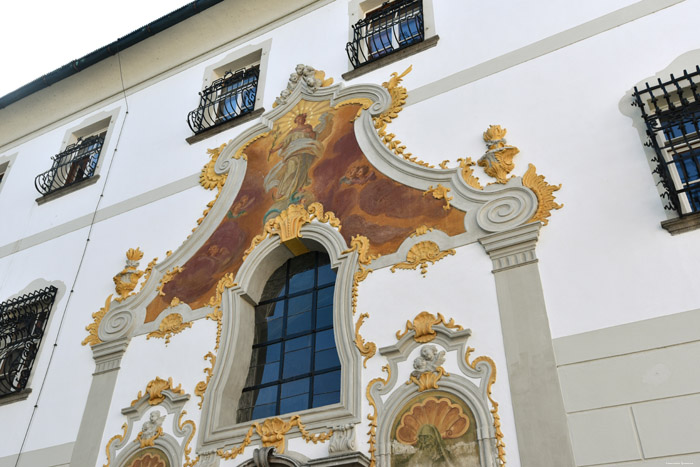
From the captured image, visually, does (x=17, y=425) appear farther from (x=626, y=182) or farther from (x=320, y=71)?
(x=626, y=182)

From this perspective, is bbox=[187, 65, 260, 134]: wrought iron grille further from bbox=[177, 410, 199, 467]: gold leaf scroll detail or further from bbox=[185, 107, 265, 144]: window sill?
bbox=[177, 410, 199, 467]: gold leaf scroll detail

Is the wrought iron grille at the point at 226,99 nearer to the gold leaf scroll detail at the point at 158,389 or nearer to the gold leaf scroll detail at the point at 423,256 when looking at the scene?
the gold leaf scroll detail at the point at 158,389

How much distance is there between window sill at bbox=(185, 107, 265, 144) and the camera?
10.1m

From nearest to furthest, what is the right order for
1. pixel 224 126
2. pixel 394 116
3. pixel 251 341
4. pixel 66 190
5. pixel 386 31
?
pixel 251 341 → pixel 394 116 → pixel 386 31 → pixel 224 126 → pixel 66 190

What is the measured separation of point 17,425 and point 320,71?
249 inches

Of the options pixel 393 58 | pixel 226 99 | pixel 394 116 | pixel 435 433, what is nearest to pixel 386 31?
pixel 393 58

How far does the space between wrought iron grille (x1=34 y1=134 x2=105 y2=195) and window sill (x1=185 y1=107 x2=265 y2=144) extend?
252 cm

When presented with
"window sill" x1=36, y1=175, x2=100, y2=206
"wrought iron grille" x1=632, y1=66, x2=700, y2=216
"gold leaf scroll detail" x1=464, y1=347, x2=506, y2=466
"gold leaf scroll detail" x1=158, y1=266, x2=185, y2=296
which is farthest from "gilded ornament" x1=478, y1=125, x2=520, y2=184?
"window sill" x1=36, y1=175, x2=100, y2=206

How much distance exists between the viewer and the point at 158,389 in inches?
305

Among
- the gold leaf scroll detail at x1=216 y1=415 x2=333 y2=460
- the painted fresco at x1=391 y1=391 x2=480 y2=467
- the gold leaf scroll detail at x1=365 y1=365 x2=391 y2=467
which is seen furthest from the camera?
the gold leaf scroll detail at x1=216 y1=415 x2=333 y2=460

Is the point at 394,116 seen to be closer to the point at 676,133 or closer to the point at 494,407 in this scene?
the point at 676,133

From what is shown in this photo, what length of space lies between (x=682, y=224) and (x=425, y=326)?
2472 mm

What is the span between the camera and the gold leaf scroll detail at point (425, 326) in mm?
6508

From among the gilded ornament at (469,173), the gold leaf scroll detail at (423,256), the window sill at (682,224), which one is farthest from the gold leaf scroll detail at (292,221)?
the window sill at (682,224)
